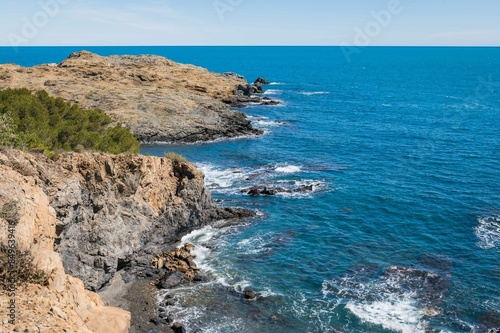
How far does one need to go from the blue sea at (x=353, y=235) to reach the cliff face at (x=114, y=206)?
177 inches

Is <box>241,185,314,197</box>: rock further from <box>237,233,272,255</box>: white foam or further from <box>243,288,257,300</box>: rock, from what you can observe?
<box>243,288,257,300</box>: rock

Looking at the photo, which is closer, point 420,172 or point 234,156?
point 420,172

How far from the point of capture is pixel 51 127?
52.3 metres

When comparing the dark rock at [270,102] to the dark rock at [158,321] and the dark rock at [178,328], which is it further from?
the dark rock at [178,328]

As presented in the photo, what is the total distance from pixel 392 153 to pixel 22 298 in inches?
3184

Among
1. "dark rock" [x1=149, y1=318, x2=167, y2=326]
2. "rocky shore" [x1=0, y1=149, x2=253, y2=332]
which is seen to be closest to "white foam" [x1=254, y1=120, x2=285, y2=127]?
"rocky shore" [x1=0, y1=149, x2=253, y2=332]

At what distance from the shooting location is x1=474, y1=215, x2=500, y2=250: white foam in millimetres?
A: 52116

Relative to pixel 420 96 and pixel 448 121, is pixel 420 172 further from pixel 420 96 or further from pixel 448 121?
pixel 420 96

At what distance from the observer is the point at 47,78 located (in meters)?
125

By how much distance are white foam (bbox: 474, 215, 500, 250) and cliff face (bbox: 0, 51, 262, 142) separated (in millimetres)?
61063

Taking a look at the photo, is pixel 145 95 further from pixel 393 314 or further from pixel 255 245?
pixel 393 314

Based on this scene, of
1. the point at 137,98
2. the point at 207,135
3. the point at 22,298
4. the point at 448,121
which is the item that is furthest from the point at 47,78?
the point at 22,298

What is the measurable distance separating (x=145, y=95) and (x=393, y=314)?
3823 inches

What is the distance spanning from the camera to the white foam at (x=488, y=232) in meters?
52.1
